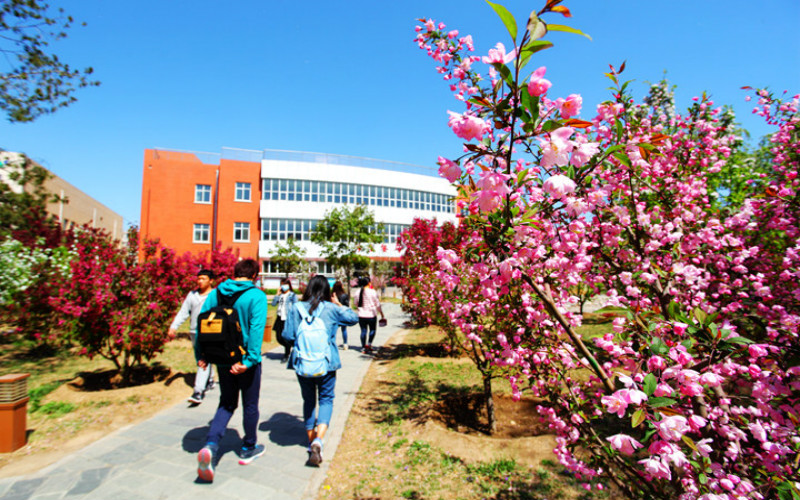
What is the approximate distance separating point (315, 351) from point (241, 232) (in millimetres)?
33148

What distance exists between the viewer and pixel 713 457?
2074mm

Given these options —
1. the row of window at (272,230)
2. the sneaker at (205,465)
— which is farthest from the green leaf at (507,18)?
the row of window at (272,230)

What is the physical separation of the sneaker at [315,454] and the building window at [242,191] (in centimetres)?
3397

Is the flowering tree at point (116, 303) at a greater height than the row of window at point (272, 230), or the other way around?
the row of window at point (272, 230)

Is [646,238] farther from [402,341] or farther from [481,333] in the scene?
[402,341]

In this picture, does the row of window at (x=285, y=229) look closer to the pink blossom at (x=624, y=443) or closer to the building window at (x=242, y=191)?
the building window at (x=242, y=191)

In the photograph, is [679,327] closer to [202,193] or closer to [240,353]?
[240,353]

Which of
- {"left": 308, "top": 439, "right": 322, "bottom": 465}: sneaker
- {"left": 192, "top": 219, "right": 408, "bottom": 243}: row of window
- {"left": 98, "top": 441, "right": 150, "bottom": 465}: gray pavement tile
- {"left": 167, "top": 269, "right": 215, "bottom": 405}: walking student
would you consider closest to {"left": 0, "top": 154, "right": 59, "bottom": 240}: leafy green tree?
{"left": 167, "top": 269, "right": 215, "bottom": 405}: walking student

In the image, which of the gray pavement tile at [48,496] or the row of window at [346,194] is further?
the row of window at [346,194]

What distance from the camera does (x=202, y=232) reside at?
33.4 m

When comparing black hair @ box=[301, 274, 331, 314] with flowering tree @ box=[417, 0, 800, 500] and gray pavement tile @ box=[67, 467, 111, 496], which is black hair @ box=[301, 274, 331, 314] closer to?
flowering tree @ box=[417, 0, 800, 500]

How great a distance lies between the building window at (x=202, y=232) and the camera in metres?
33.2

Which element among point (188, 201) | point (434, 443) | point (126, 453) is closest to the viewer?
point (126, 453)

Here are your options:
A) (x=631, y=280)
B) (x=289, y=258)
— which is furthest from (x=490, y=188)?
(x=289, y=258)
